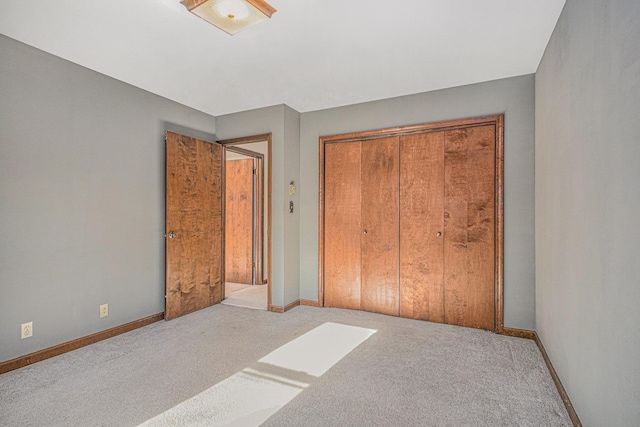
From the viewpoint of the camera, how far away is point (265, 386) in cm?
222

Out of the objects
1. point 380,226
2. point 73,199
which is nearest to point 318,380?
point 380,226

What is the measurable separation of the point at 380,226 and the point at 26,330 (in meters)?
3.40

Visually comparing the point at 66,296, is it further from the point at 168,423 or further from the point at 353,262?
the point at 353,262

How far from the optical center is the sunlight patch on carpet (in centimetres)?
188

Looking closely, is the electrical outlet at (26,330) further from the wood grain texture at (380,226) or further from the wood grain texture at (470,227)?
the wood grain texture at (470,227)

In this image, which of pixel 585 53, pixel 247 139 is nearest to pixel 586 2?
pixel 585 53

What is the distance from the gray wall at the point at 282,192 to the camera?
13.0ft

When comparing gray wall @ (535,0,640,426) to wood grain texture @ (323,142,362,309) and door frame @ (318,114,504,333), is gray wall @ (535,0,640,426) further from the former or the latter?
wood grain texture @ (323,142,362,309)

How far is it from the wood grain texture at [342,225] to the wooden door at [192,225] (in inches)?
58.5

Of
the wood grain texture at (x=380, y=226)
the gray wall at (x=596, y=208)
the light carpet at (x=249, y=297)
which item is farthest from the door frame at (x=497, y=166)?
the light carpet at (x=249, y=297)

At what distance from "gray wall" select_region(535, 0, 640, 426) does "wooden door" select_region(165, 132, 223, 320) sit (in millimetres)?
3641

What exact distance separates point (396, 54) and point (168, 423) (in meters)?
3.09

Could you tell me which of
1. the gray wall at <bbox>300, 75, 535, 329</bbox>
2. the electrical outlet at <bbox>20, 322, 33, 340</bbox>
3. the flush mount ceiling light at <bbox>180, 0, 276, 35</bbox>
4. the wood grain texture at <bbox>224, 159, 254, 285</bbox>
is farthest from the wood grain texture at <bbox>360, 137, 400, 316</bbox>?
the electrical outlet at <bbox>20, 322, 33, 340</bbox>

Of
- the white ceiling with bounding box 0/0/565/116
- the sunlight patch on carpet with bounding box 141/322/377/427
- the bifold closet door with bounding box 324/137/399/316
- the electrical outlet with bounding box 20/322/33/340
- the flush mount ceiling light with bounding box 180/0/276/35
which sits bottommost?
the sunlight patch on carpet with bounding box 141/322/377/427
